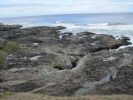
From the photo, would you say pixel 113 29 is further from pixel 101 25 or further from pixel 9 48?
pixel 9 48

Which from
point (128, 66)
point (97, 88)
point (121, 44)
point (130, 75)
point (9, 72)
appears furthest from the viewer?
point (121, 44)

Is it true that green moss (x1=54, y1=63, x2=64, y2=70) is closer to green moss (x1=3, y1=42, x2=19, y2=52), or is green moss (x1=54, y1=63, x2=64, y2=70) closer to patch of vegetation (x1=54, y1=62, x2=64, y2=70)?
patch of vegetation (x1=54, y1=62, x2=64, y2=70)

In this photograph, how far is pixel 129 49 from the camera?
1131 inches

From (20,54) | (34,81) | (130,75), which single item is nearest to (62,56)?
(20,54)

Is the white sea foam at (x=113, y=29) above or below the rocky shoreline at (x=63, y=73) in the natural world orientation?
above

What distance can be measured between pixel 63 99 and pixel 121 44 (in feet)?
88.2

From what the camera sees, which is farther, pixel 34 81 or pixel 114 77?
pixel 34 81

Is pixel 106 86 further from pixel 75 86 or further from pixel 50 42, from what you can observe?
pixel 50 42

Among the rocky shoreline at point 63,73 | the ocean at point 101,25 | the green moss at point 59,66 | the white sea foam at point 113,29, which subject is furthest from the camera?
the ocean at point 101,25

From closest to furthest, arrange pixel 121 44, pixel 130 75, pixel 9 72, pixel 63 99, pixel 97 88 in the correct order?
pixel 63 99
pixel 97 88
pixel 130 75
pixel 9 72
pixel 121 44

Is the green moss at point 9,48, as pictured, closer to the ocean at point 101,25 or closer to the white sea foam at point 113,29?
the ocean at point 101,25

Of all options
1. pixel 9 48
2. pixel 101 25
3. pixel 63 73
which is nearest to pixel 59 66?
pixel 63 73

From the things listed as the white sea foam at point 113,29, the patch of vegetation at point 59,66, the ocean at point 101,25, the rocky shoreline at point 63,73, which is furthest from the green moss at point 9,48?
the white sea foam at point 113,29

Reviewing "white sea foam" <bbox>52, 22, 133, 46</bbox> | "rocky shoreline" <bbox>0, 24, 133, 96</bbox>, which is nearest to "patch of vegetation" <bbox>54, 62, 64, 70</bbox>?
"rocky shoreline" <bbox>0, 24, 133, 96</bbox>
